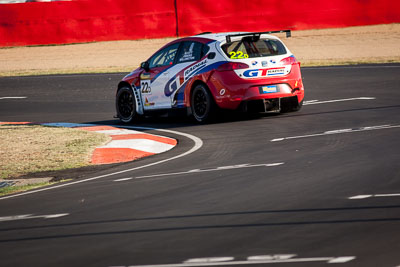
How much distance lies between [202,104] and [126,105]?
2.28 metres

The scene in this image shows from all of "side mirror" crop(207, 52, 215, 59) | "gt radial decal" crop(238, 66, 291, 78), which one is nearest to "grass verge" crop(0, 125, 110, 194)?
"side mirror" crop(207, 52, 215, 59)

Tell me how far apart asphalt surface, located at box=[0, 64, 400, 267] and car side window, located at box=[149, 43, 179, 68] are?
191 centimetres

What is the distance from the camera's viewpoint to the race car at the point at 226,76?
13.8m

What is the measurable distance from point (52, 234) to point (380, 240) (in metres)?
2.61

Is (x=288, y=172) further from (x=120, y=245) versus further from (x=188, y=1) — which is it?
(x=188, y=1)

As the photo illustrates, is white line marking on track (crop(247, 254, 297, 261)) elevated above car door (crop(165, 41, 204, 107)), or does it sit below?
below

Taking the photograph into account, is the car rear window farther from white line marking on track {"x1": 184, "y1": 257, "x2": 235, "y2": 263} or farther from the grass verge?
white line marking on track {"x1": 184, "y1": 257, "x2": 235, "y2": 263}

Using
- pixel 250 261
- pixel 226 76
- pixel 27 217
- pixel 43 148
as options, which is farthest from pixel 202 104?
pixel 250 261

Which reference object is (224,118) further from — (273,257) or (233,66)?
(273,257)

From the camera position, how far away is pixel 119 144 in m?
12.4

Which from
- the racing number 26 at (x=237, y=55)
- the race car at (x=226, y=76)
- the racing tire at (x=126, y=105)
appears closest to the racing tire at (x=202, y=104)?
the race car at (x=226, y=76)

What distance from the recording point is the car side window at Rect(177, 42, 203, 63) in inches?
570

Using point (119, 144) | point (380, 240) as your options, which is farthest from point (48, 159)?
point (380, 240)

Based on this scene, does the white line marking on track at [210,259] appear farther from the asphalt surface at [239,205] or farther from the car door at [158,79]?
the car door at [158,79]
